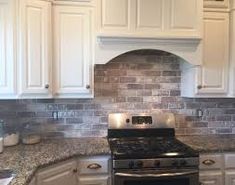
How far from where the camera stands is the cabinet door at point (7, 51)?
2.47m

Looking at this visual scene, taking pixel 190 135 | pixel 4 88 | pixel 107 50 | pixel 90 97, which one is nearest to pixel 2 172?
pixel 4 88

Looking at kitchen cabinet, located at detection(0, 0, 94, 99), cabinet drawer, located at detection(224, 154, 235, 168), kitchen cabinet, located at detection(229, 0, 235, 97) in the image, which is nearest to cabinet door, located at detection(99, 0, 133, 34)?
kitchen cabinet, located at detection(0, 0, 94, 99)

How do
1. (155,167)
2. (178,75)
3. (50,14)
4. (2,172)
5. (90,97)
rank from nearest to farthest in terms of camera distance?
(2,172) < (155,167) < (50,14) < (90,97) < (178,75)

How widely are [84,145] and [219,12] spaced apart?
6.16 ft

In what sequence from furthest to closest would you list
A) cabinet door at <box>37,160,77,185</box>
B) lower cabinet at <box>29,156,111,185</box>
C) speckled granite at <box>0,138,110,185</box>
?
lower cabinet at <box>29,156,111,185</box> < cabinet door at <box>37,160,77,185</box> < speckled granite at <box>0,138,110,185</box>

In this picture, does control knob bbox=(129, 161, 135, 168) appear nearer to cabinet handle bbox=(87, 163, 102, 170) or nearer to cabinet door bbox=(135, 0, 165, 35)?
cabinet handle bbox=(87, 163, 102, 170)

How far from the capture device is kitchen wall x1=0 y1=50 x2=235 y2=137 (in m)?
3.03

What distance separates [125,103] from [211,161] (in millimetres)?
1027

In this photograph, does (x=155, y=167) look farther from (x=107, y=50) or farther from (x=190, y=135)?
(x=107, y=50)

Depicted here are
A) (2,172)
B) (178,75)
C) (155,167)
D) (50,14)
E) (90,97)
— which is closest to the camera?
(2,172)

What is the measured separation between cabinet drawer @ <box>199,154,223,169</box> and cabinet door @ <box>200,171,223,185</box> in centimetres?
6

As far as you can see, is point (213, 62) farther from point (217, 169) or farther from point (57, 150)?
point (57, 150)

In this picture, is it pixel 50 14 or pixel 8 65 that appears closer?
pixel 8 65

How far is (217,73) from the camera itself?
2.99m
